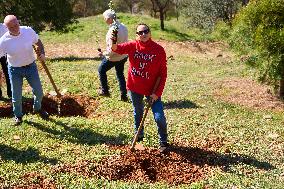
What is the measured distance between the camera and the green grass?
725 centimetres

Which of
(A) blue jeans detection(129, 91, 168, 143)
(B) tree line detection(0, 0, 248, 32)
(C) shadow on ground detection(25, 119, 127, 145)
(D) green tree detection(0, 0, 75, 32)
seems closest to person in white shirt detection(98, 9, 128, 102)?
(C) shadow on ground detection(25, 119, 127, 145)

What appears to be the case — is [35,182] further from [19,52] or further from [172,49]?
[172,49]

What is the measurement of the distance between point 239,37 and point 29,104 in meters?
6.32

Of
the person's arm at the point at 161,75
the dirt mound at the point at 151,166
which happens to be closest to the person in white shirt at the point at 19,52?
the dirt mound at the point at 151,166

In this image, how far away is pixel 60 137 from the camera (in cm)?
898

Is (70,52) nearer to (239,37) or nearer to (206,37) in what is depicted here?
(206,37)

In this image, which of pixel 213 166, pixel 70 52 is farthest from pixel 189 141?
pixel 70 52

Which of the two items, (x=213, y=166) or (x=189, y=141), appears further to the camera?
(x=189, y=141)

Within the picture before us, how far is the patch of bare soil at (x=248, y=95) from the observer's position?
40.1 ft

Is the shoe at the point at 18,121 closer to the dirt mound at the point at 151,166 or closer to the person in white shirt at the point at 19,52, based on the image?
the person in white shirt at the point at 19,52

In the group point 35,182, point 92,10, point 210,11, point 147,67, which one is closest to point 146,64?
point 147,67

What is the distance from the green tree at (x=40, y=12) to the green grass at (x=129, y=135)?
32.8 ft

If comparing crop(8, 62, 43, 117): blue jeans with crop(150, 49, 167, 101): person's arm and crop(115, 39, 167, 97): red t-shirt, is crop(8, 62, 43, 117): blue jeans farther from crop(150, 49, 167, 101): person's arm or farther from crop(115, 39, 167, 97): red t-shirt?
crop(150, 49, 167, 101): person's arm

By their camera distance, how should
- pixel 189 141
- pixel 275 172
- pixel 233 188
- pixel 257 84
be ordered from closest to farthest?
pixel 233 188
pixel 275 172
pixel 189 141
pixel 257 84
